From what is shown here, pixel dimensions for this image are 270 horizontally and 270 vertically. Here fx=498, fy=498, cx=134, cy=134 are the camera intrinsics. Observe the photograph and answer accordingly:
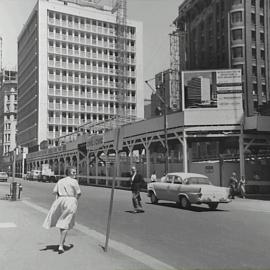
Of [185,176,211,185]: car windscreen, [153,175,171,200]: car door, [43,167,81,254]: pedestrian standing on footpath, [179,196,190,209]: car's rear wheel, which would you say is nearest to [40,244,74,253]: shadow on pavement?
[43,167,81,254]: pedestrian standing on footpath

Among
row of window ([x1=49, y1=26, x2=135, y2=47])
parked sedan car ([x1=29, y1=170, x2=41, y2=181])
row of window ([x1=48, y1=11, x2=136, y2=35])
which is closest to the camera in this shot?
parked sedan car ([x1=29, y1=170, x2=41, y2=181])

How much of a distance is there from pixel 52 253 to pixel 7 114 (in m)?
142

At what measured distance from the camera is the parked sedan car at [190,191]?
1964 cm

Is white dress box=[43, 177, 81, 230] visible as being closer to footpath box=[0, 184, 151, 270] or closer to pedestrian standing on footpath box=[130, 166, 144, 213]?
footpath box=[0, 184, 151, 270]

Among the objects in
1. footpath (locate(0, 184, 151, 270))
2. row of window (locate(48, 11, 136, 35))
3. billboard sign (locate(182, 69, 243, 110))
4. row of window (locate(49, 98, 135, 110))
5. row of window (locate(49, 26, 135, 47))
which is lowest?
footpath (locate(0, 184, 151, 270))

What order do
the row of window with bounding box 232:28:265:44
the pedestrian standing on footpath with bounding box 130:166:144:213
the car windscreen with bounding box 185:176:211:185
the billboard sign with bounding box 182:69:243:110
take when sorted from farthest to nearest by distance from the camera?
the row of window with bounding box 232:28:265:44, the billboard sign with bounding box 182:69:243:110, the car windscreen with bounding box 185:176:211:185, the pedestrian standing on footpath with bounding box 130:166:144:213

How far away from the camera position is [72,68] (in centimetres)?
10806

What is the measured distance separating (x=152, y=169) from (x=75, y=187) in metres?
31.0

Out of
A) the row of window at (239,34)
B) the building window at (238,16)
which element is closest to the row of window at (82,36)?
the building window at (238,16)

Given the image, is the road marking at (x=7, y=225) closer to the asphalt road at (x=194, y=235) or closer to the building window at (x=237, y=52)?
the asphalt road at (x=194, y=235)

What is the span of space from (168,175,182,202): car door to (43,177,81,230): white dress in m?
11.4

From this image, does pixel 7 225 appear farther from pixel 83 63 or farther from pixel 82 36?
pixel 82 36

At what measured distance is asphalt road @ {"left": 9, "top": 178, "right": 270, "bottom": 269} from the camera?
8656mm

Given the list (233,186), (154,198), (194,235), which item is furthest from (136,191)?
(233,186)
